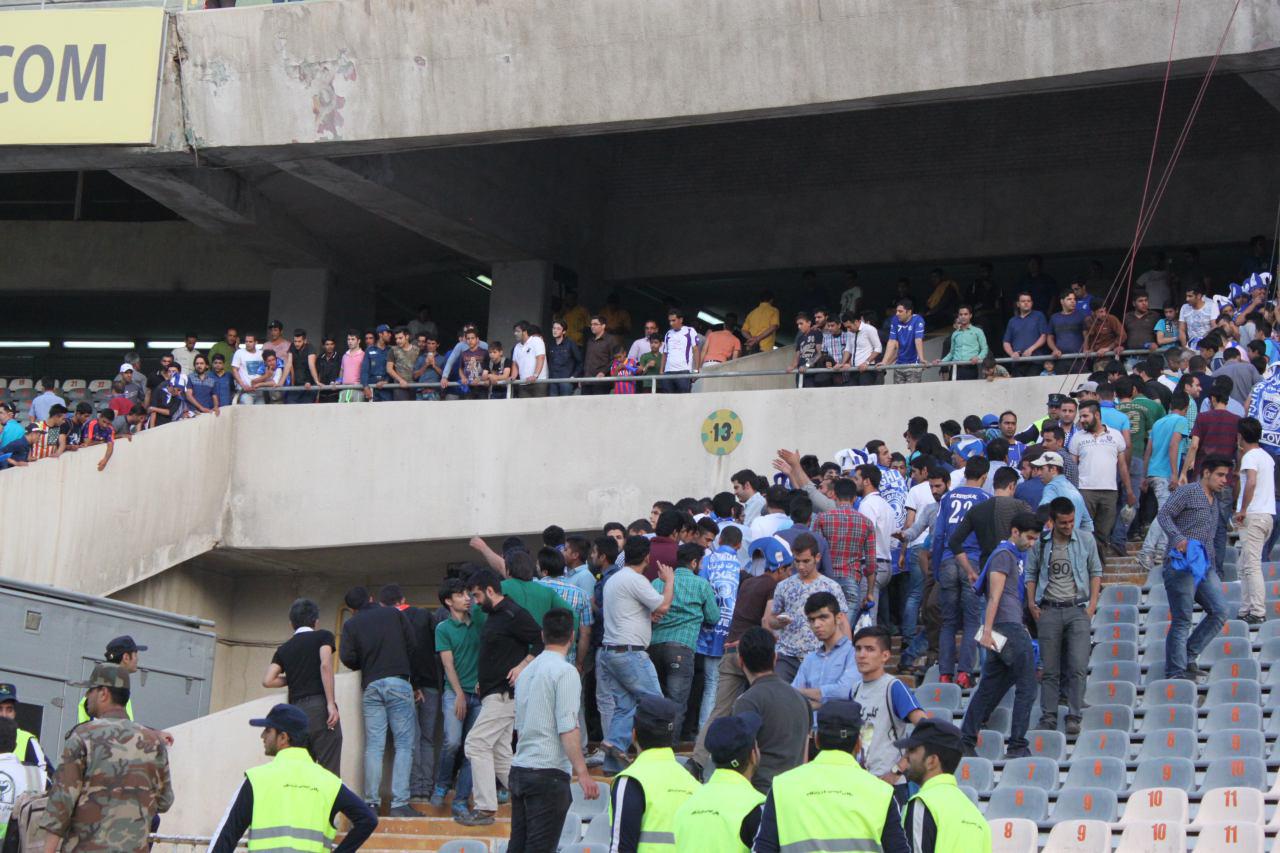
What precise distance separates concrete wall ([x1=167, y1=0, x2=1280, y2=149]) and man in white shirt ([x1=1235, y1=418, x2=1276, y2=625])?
606 centimetres

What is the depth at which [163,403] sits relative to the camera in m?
20.0

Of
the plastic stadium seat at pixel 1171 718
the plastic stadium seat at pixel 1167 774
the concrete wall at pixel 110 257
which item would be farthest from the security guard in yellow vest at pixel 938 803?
the concrete wall at pixel 110 257

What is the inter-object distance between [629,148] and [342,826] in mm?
15267

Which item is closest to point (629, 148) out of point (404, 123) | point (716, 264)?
point (716, 264)

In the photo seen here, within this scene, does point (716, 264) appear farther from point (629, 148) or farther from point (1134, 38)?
point (1134, 38)

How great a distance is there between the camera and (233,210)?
2141 cm

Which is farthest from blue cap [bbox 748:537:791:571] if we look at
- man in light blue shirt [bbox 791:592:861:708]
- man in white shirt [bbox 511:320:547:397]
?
man in white shirt [bbox 511:320:547:397]

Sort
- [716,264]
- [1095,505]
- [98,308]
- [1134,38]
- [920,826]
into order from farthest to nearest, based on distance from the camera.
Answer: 1. [98,308]
2. [716,264]
3. [1134,38]
4. [1095,505]
5. [920,826]

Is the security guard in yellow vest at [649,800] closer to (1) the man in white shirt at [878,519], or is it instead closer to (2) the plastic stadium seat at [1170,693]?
(2) the plastic stadium seat at [1170,693]

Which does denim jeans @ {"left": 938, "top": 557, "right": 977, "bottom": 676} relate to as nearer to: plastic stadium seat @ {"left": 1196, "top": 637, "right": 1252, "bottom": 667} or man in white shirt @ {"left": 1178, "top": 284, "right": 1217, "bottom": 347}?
plastic stadium seat @ {"left": 1196, "top": 637, "right": 1252, "bottom": 667}

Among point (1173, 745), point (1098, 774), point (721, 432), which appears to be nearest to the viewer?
point (1098, 774)

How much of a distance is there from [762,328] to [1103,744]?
428 inches

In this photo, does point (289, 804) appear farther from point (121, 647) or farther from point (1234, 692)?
point (1234, 692)

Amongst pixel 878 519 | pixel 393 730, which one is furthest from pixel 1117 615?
pixel 393 730
